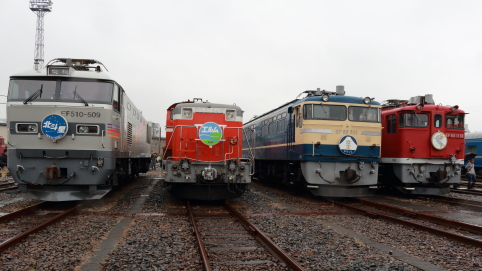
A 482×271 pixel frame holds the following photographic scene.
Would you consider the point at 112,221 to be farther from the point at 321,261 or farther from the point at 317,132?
the point at 317,132

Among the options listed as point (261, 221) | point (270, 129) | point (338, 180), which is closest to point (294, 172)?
→ point (338, 180)

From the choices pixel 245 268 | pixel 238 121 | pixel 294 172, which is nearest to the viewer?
pixel 245 268

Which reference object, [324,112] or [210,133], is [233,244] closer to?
[210,133]

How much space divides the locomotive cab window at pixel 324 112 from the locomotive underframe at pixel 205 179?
294 centimetres

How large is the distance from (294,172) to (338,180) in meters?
2.27

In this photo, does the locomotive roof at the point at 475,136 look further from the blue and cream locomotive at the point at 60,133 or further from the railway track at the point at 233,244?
the blue and cream locomotive at the point at 60,133

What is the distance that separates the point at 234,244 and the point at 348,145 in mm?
6603

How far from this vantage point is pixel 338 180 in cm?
1198

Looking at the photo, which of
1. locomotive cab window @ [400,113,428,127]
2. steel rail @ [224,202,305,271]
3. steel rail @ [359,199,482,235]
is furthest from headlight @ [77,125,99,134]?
locomotive cab window @ [400,113,428,127]

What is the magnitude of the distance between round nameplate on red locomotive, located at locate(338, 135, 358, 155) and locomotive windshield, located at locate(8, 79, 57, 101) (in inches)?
326

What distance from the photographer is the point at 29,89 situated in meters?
9.59

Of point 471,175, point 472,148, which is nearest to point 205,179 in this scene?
point 471,175

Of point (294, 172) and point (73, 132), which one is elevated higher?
point (73, 132)

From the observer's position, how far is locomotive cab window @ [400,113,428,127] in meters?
13.4
